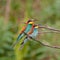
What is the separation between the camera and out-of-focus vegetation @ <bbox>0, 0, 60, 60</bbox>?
A: 347 centimetres

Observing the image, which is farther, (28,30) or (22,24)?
(22,24)

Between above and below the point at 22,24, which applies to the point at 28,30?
above

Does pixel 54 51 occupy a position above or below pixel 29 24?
below

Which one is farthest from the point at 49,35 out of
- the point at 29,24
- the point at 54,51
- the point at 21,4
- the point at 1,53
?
the point at 21,4

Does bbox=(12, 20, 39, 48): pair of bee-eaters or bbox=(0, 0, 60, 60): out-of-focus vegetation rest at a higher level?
bbox=(12, 20, 39, 48): pair of bee-eaters

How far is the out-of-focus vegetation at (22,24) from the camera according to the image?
11.4ft

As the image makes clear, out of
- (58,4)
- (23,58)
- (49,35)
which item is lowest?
(23,58)

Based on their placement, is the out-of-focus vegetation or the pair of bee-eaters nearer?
the pair of bee-eaters

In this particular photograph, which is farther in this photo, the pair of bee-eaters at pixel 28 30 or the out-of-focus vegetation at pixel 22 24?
the out-of-focus vegetation at pixel 22 24

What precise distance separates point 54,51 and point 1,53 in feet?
2.44

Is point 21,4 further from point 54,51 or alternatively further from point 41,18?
point 54,51

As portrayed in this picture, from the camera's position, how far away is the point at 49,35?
3398mm

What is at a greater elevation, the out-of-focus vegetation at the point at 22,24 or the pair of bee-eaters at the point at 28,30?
the pair of bee-eaters at the point at 28,30

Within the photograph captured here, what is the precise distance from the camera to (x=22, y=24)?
3.42 metres
